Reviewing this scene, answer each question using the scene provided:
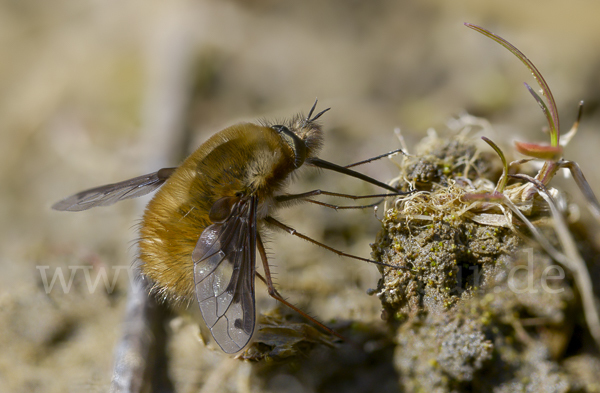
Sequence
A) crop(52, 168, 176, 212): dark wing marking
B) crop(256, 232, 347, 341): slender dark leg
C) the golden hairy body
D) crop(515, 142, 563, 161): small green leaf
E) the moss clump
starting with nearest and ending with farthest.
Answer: crop(515, 142, 563, 161): small green leaf → the moss clump → the golden hairy body → crop(256, 232, 347, 341): slender dark leg → crop(52, 168, 176, 212): dark wing marking

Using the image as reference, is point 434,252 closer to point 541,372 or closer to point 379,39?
point 541,372

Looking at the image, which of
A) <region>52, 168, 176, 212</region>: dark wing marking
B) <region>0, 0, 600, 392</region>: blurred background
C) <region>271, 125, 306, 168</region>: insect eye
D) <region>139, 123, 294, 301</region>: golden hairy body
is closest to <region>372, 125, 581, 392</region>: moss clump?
<region>0, 0, 600, 392</region>: blurred background

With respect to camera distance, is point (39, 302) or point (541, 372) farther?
point (39, 302)

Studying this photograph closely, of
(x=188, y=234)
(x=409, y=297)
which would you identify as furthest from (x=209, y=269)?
(x=409, y=297)

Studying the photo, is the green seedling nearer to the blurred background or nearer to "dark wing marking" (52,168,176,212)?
the blurred background

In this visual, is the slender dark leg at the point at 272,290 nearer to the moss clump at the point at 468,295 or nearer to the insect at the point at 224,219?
the insect at the point at 224,219

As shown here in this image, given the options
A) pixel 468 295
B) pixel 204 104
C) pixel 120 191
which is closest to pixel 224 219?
pixel 120 191
